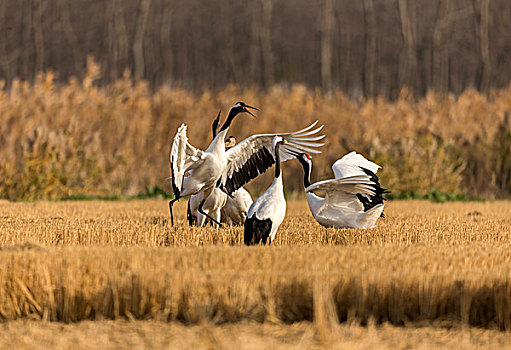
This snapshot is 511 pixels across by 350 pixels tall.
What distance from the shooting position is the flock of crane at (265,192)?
7238 mm

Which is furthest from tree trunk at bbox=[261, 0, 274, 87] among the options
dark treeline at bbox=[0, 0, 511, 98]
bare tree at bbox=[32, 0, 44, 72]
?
bare tree at bbox=[32, 0, 44, 72]

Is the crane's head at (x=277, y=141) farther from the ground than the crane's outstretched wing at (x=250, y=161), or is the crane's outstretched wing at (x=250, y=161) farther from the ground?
the crane's head at (x=277, y=141)

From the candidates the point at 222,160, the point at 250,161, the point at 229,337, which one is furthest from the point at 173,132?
the point at 229,337

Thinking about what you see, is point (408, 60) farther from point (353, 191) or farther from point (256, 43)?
point (353, 191)

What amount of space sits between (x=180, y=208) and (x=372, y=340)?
857cm

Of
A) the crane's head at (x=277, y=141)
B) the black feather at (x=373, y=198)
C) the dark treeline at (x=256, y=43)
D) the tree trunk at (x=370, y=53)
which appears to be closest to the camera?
the black feather at (x=373, y=198)

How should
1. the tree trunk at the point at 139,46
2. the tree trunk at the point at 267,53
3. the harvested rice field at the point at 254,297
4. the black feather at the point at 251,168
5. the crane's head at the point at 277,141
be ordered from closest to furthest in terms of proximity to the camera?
the harvested rice field at the point at 254,297 → the crane's head at the point at 277,141 → the black feather at the point at 251,168 → the tree trunk at the point at 139,46 → the tree trunk at the point at 267,53

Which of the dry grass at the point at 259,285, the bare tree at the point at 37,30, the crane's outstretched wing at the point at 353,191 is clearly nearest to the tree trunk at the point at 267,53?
the bare tree at the point at 37,30

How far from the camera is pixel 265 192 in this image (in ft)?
24.1

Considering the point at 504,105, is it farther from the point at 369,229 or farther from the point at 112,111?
the point at 369,229

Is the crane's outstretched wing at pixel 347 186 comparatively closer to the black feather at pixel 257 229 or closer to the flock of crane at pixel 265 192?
the flock of crane at pixel 265 192

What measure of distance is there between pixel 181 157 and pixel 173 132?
865cm

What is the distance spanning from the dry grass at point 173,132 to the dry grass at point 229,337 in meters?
9.11

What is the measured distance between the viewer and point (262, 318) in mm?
4992
